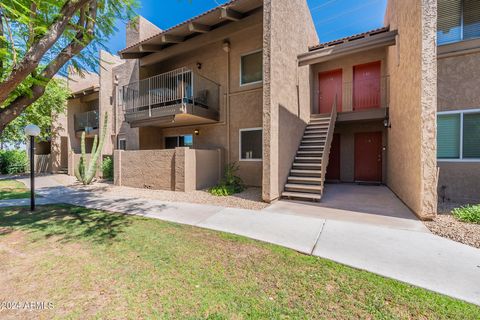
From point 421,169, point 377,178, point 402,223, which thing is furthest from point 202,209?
point 377,178

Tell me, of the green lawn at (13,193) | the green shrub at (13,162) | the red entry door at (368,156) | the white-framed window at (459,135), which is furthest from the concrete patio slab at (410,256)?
→ the green shrub at (13,162)

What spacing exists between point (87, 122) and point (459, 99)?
21.4 m

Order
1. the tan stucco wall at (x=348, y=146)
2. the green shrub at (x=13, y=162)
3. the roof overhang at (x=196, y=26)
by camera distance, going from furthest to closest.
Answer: the green shrub at (x=13, y=162) < the tan stucco wall at (x=348, y=146) < the roof overhang at (x=196, y=26)

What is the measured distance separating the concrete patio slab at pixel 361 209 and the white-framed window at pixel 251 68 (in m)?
5.81

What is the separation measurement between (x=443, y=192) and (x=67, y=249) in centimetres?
1040

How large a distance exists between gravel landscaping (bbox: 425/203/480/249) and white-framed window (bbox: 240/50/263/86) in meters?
7.76

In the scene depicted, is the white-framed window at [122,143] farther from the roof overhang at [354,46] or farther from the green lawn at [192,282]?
the roof overhang at [354,46]

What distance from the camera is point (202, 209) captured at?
6574 mm

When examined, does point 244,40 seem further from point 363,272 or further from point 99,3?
point 363,272

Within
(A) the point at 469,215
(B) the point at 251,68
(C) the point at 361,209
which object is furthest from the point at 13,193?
(A) the point at 469,215

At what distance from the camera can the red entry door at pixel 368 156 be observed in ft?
36.6

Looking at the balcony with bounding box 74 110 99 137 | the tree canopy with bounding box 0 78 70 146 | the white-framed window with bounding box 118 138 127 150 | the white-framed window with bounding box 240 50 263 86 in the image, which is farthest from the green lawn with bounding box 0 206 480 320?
the tree canopy with bounding box 0 78 70 146

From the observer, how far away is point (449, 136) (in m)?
6.96

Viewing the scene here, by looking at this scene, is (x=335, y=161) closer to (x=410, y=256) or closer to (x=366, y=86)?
(x=366, y=86)
